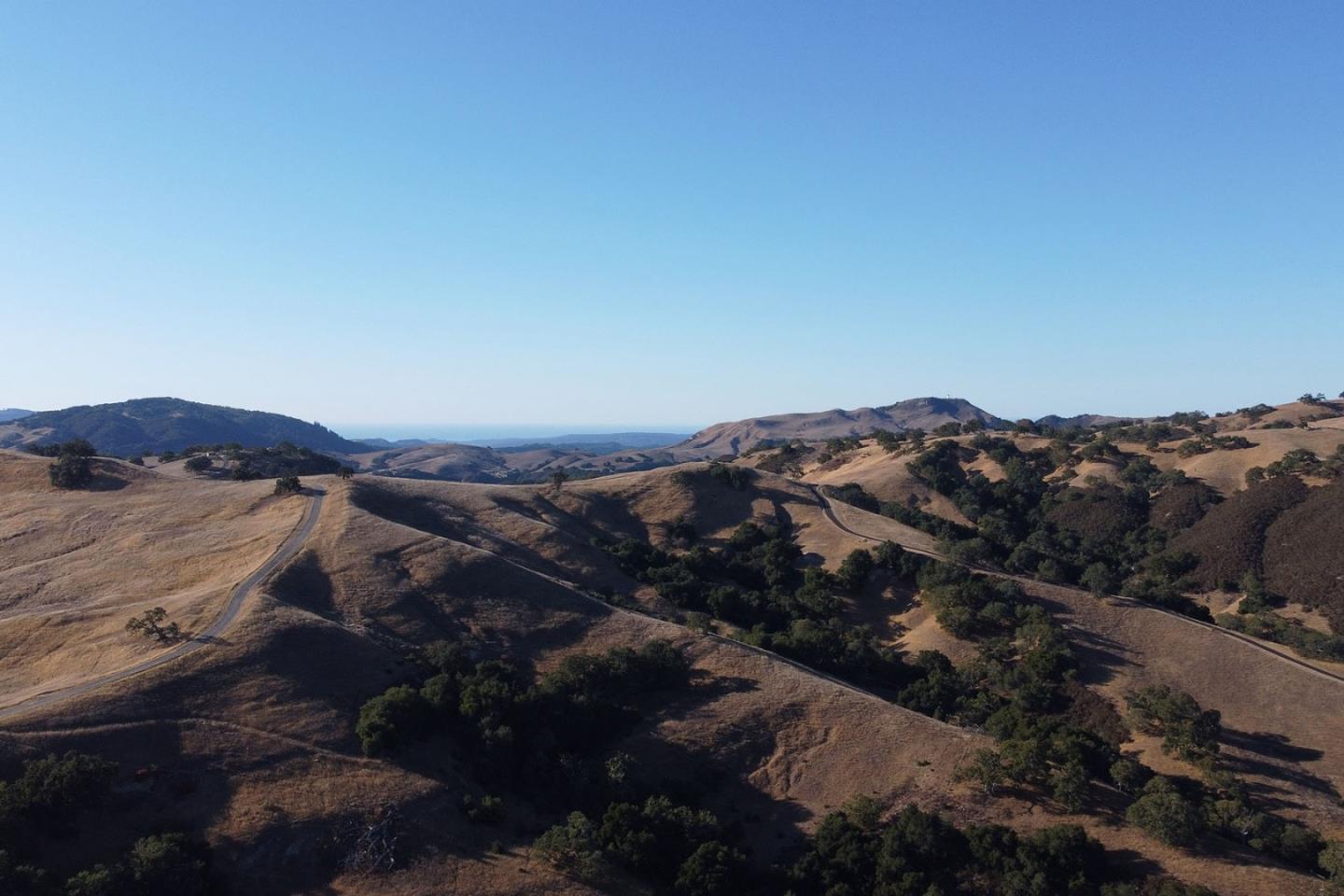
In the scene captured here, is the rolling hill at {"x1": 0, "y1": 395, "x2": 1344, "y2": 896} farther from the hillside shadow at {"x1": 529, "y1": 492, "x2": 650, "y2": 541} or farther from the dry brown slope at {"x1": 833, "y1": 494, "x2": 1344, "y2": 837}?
the hillside shadow at {"x1": 529, "y1": 492, "x2": 650, "y2": 541}

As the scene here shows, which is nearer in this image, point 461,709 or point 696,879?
point 696,879

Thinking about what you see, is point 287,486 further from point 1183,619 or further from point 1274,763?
point 1183,619

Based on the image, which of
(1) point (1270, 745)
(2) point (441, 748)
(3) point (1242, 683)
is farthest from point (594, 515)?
(1) point (1270, 745)

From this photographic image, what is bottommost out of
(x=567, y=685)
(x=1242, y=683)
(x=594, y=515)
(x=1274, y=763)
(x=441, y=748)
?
(x=1274, y=763)

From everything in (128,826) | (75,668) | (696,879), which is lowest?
(696,879)

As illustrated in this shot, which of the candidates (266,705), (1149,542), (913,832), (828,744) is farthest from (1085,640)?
(266,705)

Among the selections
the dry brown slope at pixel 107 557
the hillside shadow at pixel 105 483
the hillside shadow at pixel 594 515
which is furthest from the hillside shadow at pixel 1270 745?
the hillside shadow at pixel 105 483

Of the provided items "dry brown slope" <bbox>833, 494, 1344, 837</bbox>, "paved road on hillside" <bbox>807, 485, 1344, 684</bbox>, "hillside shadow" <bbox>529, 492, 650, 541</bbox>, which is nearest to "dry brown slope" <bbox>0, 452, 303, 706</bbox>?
"hillside shadow" <bbox>529, 492, 650, 541</bbox>

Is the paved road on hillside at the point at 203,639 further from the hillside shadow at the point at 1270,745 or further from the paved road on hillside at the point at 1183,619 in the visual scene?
the hillside shadow at the point at 1270,745

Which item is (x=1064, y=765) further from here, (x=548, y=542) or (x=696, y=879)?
(x=548, y=542)
